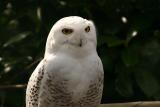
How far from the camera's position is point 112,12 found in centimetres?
452

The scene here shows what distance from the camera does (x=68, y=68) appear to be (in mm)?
3600

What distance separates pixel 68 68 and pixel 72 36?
0.50ft

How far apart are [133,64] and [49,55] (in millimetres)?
760

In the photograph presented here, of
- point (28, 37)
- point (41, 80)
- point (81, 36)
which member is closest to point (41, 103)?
point (41, 80)

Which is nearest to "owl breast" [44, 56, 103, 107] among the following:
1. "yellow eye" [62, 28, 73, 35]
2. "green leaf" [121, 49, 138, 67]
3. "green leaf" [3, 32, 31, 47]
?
"yellow eye" [62, 28, 73, 35]

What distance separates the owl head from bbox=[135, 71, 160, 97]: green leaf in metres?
Result: 0.72

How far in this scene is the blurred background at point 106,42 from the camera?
14.2ft

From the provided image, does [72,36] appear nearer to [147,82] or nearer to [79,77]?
[79,77]

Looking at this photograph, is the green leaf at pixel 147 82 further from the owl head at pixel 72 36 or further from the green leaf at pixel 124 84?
the owl head at pixel 72 36

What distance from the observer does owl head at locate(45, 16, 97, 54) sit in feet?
11.6

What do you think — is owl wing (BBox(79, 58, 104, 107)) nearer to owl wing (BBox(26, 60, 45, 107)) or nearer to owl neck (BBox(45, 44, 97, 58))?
owl neck (BBox(45, 44, 97, 58))

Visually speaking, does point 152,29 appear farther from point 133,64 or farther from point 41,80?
point 41,80

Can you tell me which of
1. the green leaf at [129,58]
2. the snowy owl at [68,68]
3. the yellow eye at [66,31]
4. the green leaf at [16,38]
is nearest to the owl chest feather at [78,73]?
the snowy owl at [68,68]

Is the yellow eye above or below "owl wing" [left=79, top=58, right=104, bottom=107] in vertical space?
above
